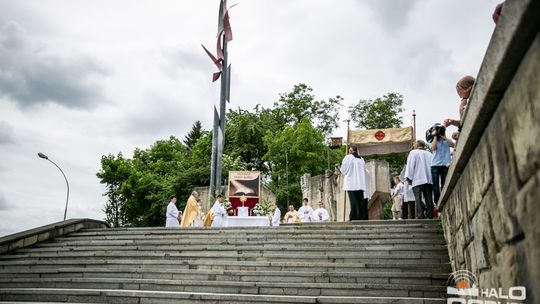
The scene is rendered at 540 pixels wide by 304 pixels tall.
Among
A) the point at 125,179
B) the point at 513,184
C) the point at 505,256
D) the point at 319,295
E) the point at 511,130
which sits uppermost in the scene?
the point at 125,179

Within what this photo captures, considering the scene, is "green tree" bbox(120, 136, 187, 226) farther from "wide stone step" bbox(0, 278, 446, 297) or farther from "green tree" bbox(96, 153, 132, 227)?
"wide stone step" bbox(0, 278, 446, 297)

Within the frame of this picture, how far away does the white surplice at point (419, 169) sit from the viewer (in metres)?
8.06

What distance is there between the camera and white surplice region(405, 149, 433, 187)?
317 inches

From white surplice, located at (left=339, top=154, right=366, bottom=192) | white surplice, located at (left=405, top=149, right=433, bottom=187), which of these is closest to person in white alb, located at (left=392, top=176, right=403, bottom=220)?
white surplice, located at (left=339, top=154, right=366, bottom=192)

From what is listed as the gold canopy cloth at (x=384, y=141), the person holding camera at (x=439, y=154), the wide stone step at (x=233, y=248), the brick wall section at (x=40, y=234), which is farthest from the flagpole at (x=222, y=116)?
the person holding camera at (x=439, y=154)

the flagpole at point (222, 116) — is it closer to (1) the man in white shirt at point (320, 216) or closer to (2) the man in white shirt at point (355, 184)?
(1) the man in white shirt at point (320, 216)

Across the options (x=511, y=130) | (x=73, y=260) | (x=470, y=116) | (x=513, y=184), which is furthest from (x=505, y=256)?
(x=73, y=260)

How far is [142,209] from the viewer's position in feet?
131

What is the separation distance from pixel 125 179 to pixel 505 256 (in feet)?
150

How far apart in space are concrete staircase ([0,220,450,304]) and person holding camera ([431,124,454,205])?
2.85 ft

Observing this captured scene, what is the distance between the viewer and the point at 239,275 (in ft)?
19.3

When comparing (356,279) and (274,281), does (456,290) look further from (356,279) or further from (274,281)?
(274,281)

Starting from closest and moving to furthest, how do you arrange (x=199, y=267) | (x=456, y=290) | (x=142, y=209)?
(x=456, y=290), (x=199, y=267), (x=142, y=209)
